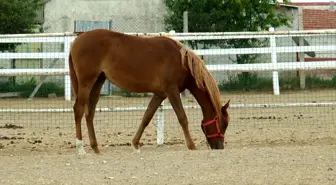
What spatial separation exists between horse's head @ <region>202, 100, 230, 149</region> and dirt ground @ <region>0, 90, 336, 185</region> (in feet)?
1.36

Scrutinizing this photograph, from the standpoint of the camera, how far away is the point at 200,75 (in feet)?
31.8

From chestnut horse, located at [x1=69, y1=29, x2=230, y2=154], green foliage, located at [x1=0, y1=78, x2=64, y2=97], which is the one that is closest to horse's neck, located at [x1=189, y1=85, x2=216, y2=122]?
chestnut horse, located at [x1=69, y1=29, x2=230, y2=154]

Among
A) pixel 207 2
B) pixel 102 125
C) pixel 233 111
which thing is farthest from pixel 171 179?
pixel 207 2

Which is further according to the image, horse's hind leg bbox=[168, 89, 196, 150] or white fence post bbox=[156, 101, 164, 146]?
white fence post bbox=[156, 101, 164, 146]

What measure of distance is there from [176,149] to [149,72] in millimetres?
1318

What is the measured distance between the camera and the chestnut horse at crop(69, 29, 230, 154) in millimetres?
9719

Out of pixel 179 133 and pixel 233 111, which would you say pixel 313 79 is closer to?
pixel 233 111

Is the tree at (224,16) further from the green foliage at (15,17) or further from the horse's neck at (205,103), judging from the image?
the horse's neck at (205,103)

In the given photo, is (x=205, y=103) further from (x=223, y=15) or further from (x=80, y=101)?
(x=223, y=15)

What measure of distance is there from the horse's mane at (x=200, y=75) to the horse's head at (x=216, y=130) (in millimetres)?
99

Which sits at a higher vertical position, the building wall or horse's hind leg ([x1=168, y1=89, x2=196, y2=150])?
the building wall

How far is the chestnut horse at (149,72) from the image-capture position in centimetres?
972

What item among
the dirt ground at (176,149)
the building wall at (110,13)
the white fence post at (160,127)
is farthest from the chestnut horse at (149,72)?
the building wall at (110,13)

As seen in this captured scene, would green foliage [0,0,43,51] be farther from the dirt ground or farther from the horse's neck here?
the horse's neck
